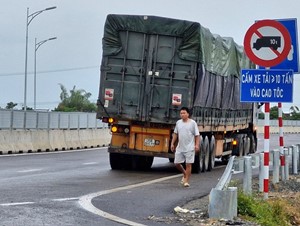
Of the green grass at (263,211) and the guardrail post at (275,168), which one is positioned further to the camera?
the guardrail post at (275,168)

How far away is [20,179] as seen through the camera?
16672 millimetres

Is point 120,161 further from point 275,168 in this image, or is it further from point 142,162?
point 275,168

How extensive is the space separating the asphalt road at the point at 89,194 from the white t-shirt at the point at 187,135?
34.1 inches

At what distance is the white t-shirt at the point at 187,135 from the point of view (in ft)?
53.6

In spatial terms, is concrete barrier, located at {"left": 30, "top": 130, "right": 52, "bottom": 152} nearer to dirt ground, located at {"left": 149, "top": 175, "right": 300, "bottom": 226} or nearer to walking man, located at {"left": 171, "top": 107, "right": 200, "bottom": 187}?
walking man, located at {"left": 171, "top": 107, "right": 200, "bottom": 187}

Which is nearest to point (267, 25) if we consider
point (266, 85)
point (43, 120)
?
point (266, 85)

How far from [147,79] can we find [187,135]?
11.5 feet

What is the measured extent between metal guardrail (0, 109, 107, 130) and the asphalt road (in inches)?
389

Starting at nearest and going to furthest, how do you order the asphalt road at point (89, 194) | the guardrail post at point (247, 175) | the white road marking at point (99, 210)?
1. the white road marking at point (99, 210)
2. the asphalt road at point (89, 194)
3. the guardrail post at point (247, 175)

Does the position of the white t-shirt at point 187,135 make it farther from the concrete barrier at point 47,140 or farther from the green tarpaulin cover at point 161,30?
the concrete barrier at point 47,140

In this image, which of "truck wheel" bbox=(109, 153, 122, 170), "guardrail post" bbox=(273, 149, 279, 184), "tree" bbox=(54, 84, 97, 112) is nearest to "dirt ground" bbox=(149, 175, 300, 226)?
"guardrail post" bbox=(273, 149, 279, 184)

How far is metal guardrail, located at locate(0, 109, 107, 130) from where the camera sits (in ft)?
103

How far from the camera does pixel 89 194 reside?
44.3 feet

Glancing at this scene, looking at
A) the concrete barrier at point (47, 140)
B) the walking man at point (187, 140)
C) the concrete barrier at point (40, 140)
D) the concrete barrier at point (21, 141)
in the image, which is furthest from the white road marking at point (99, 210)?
the concrete barrier at point (40, 140)
